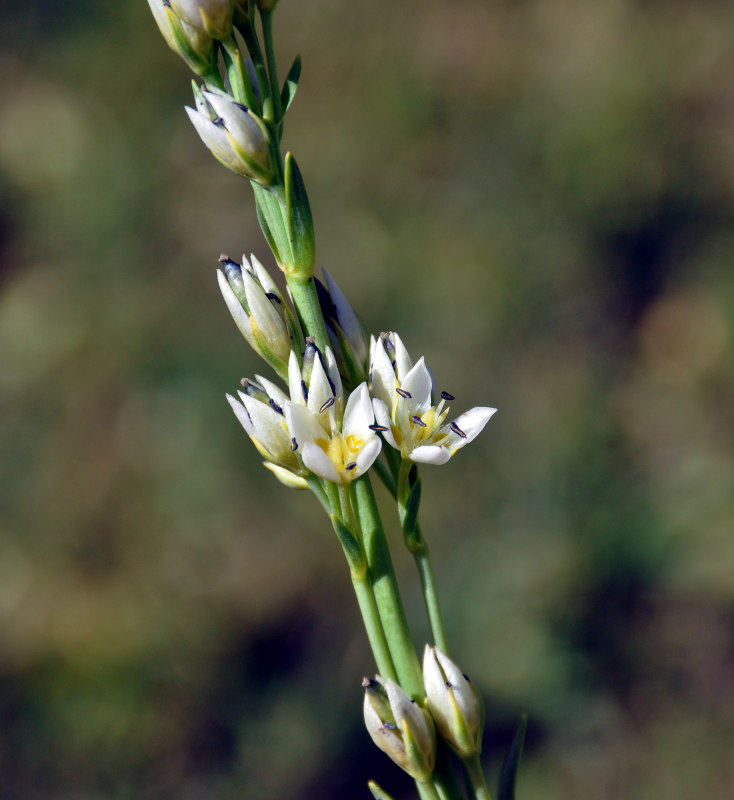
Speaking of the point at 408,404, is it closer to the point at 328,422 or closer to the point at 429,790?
the point at 328,422

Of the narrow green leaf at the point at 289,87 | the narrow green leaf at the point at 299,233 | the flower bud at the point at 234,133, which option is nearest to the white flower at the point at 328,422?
the narrow green leaf at the point at 299,233

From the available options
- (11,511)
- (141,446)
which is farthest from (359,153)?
(11,511)

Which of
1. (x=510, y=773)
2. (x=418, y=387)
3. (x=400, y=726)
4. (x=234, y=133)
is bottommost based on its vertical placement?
(x=510, y=773)

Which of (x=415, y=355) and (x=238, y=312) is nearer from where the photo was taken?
Result: (x=238, y=312)

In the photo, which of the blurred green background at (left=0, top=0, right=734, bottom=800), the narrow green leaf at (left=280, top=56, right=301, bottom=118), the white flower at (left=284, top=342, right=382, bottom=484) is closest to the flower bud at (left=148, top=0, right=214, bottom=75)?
the narrow green leaf at (left=280, top=56, right=301, bottom=118)

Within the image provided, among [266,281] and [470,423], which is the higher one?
[266,281]

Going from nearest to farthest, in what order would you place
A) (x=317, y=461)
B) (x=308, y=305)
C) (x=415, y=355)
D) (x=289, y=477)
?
1. (x=317, y=461)
2. (x=308, y=305)
3. (x=289, y=477)
4. (x=415, y=355)

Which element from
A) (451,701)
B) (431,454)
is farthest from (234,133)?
(451,701)

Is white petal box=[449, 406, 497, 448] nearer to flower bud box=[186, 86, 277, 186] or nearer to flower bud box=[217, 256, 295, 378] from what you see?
flower bud box=[217, 256, 295, 378]

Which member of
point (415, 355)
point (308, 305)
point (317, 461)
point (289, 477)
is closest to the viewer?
point (317, 461)
